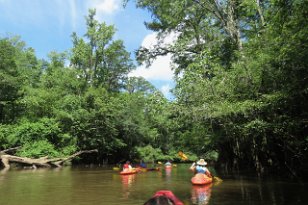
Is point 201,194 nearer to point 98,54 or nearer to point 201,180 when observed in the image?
point 201,180

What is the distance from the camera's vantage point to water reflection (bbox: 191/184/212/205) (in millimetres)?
12070

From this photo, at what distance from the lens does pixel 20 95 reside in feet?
133

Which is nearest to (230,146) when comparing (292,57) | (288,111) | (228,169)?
(228,169)

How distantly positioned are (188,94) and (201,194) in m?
6.19

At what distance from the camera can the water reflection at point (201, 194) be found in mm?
12070

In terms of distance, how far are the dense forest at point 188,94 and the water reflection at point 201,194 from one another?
304cm

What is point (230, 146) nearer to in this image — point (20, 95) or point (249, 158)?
point (249, 158)

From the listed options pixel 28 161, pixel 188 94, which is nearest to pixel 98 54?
pixel 28 161

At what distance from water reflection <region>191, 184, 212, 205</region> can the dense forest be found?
9.97ft

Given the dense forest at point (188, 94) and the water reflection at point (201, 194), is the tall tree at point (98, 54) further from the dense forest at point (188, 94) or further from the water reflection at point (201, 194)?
the water reflection at point (201, 194)

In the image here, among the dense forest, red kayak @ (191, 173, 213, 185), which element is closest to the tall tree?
the dense forest

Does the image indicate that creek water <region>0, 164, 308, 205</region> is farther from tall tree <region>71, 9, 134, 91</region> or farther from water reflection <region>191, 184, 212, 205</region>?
tall tree <region>71, 9, 134, 91</region>

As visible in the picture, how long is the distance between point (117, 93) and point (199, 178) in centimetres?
2960

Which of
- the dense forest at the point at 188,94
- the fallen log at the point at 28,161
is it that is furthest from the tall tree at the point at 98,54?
the fallen log at the point at 28,161
